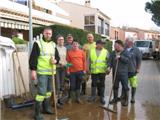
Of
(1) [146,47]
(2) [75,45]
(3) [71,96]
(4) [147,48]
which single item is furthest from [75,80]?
(1) [146,47]

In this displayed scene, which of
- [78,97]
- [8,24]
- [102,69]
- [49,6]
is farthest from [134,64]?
[49,6]

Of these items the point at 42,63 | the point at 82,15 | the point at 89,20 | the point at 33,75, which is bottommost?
the point at 33,75

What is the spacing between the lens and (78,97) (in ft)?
37.0

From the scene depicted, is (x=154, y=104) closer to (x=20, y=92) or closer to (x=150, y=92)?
(x=150, y=92)

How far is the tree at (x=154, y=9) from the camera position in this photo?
44969 mm

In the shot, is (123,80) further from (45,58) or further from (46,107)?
(45,58)

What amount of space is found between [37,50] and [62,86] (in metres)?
2.60

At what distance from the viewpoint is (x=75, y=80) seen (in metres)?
11.2

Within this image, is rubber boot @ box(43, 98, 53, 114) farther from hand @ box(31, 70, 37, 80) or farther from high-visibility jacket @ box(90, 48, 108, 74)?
high-visibility jacket @ box(90, 48, 108, 74)

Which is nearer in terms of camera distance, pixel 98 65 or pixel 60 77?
pixel 60 77

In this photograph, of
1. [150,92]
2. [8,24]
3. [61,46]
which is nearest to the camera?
[61,46]

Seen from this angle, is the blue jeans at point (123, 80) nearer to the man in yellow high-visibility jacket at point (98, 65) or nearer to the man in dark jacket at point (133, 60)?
the man in dark jacket at point (133, 60)

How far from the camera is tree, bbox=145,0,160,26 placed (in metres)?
45.0

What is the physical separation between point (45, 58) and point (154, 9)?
126ft
